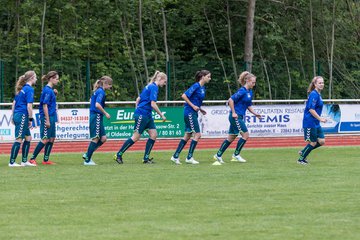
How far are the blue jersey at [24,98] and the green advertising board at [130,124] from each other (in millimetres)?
10537

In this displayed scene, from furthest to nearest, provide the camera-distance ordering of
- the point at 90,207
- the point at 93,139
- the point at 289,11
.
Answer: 1. the point at 289,11
2. the point at 93,139
3. the point at 90,207

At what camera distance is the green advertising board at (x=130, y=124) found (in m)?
29.7

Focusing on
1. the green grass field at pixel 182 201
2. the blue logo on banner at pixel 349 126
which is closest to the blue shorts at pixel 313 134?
the green grass field at pixel 182 201

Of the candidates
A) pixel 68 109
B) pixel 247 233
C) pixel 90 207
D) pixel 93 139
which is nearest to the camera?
pixel 247 233

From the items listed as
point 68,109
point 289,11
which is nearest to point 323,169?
point 68,109

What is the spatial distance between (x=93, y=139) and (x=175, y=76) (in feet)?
51.2

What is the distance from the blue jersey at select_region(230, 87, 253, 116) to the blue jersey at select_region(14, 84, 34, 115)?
4247mm

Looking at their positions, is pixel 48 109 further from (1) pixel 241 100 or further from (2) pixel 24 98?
(1) pixel 241 100

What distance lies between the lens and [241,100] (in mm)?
20328

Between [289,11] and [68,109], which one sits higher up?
[289,11]

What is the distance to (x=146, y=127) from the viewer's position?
2020cm

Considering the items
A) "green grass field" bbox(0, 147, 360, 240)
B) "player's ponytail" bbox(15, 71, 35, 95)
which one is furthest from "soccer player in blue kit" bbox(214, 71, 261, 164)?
"player's ponytail" bbox(15, 71, 35, 95)

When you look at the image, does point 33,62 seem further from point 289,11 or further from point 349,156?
point 349,156

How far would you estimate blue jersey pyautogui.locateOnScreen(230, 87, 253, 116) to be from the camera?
20.3 m
